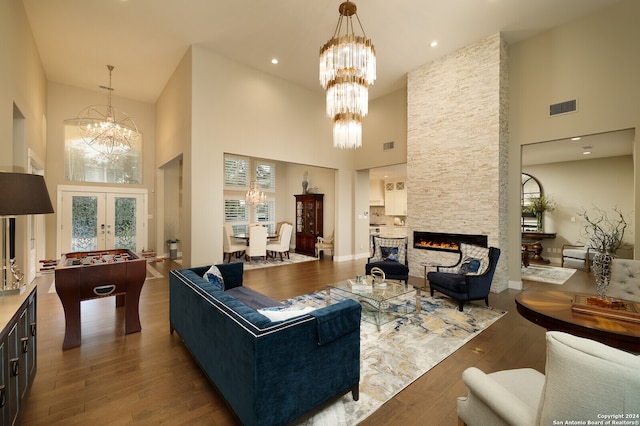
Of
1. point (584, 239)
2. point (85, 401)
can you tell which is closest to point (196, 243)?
point (85, 401)

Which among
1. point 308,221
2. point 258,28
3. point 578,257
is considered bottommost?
point 578,257

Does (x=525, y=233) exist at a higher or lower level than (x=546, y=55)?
lower

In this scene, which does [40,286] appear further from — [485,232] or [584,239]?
[584,239]

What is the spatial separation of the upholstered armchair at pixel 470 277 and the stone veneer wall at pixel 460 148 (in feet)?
3.05

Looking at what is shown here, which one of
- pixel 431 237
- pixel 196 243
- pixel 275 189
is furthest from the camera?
pixel 275 189

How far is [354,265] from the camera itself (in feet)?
24.0

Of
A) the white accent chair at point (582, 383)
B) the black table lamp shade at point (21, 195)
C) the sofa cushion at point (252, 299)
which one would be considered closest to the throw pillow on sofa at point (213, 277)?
the sofa cushion at point (252, 299)

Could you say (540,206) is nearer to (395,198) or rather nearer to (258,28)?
(395,198)

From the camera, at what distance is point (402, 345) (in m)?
2.95

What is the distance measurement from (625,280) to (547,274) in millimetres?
4142

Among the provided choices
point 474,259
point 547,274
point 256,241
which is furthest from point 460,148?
point 256,241

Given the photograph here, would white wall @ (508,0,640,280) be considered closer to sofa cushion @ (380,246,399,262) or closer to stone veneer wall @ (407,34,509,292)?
stone veneer wall @ (407,34,509,292)

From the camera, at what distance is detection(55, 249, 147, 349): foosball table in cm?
286

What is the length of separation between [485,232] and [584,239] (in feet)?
15.7
